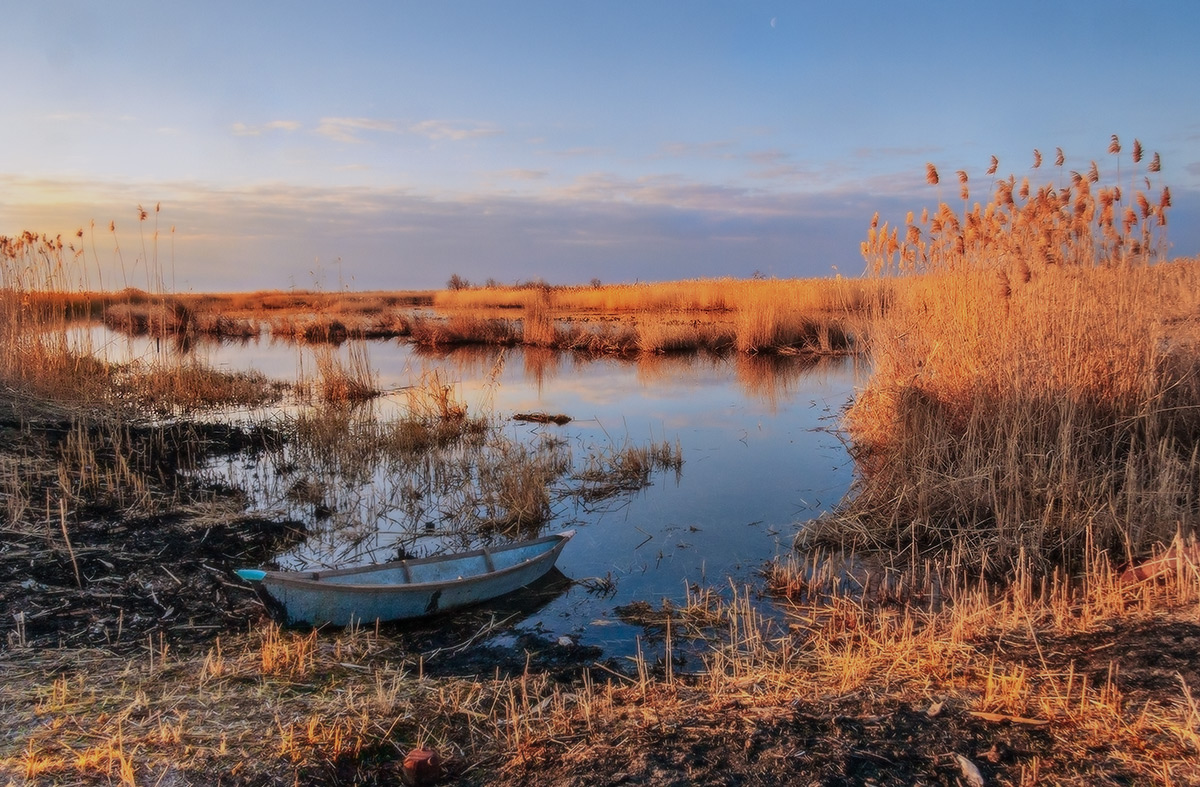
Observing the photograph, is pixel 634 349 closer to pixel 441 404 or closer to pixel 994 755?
pixel 441 404

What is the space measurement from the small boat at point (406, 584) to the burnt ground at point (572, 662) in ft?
0.54

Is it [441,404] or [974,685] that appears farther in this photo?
[441,404]

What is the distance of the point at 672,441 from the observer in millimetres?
9742

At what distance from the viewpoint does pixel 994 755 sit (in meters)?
2.61

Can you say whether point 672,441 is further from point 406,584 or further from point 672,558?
point 406,584

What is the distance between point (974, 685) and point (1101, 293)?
4388 mm

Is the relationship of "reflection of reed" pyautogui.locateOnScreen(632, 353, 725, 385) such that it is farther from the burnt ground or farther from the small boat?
the burnt ground

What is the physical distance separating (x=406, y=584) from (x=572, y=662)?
1.08m

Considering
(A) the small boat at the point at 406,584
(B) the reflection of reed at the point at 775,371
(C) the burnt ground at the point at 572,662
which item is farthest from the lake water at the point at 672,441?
(C) the burnt ground at the point at 572,662

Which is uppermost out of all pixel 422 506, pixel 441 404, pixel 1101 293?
pixel 1101 293

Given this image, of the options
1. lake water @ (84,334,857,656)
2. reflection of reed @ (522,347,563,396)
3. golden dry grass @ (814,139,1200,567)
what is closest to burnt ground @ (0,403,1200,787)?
lake water @ (84,334,857,656)

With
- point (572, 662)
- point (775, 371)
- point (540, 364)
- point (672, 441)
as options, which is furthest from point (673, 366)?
point (572, 662)

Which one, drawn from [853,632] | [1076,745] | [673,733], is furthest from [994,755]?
[853,632]

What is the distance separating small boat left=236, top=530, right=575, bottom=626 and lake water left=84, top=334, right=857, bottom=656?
1.01 feet
